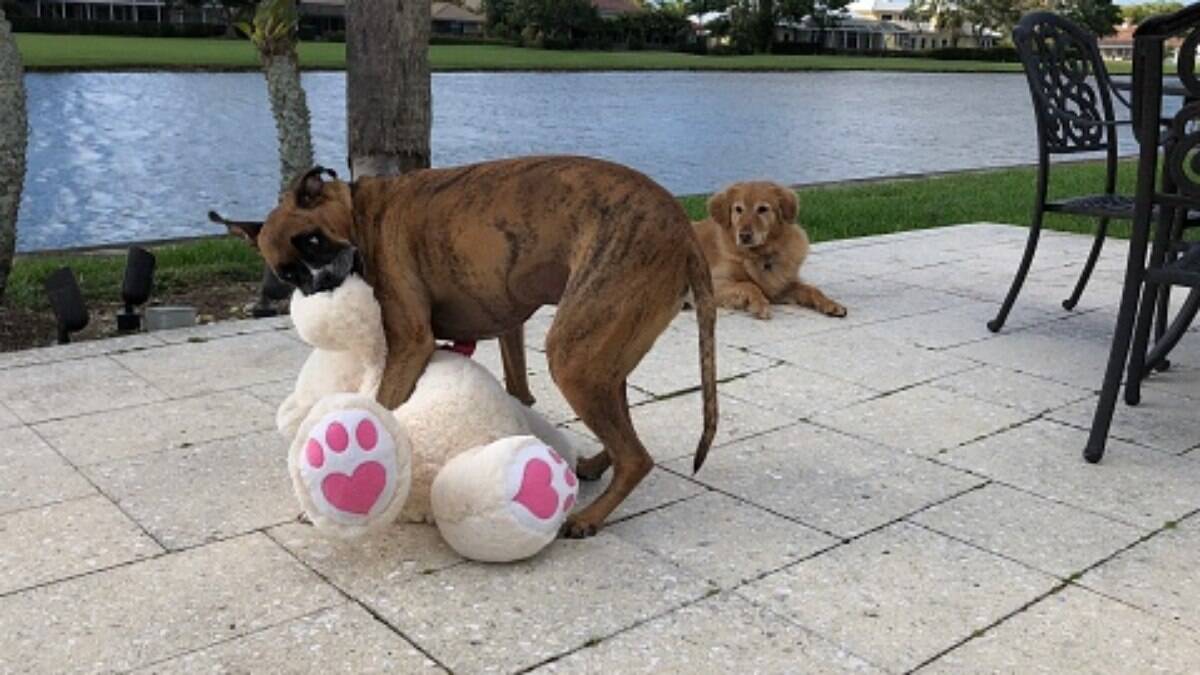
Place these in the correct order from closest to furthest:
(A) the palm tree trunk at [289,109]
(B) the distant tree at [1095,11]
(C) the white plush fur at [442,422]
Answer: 1. (C) the white plush fur at [442,422]
2. (A) the palm tree trunk at [289,109]
3. (B) the distant tree at [1095,11]

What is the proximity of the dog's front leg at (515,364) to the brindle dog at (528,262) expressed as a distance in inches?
15.3

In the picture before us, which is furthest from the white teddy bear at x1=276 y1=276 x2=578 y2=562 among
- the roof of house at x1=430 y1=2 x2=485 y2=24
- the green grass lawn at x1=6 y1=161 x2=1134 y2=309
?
the roof of house at x1=430 y1=2 x2=485 y2=24

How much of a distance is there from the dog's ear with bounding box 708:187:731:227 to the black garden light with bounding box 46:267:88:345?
2794mm

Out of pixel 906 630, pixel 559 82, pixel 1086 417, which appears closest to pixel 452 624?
pixel 906 630

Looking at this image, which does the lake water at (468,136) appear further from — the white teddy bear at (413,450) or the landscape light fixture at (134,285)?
the white teddy bear at (413,450)

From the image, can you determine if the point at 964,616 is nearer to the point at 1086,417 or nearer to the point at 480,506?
the point at 480,506

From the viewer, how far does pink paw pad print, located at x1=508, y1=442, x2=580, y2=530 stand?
2611mm

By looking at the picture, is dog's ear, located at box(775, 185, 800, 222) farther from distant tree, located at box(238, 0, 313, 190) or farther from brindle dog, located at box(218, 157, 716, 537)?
brindle dog, located at box(218, 157, 716, 537)

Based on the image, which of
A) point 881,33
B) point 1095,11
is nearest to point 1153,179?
point 1095,11

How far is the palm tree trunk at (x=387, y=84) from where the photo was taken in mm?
5156

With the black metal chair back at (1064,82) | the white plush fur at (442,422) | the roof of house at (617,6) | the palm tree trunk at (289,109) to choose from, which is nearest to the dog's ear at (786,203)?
the black metal chair back at (1064,82)

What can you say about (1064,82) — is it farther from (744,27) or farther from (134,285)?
(744,27)

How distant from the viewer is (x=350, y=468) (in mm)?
2529

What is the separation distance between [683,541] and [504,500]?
491 mm
